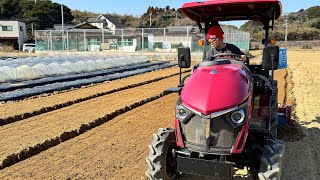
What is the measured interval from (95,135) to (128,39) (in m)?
25.1

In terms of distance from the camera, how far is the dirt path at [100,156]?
4.53m

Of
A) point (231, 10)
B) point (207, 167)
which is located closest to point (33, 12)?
point (231, 10)

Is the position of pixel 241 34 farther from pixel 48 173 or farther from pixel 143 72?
pixel 48 173

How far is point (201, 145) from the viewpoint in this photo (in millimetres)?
3344

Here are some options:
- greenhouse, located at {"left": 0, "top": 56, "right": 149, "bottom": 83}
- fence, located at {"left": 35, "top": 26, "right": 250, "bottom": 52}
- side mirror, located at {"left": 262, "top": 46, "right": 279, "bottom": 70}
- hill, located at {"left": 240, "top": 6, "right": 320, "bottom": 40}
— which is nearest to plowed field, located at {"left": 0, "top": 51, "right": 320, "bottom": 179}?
side mirror, located at {"left": 262, "top": 46, "right": 279, "bottom": 70}

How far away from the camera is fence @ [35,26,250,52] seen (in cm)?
2795

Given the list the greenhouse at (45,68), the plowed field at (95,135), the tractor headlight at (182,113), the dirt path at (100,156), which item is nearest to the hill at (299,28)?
the greenhouse at (45,68)

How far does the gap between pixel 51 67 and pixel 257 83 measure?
1314cm

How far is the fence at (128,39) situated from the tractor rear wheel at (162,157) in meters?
23.2

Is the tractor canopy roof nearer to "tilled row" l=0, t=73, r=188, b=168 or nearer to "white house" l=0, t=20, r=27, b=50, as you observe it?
"tilled row" l=0, t=73, r=188, b=168

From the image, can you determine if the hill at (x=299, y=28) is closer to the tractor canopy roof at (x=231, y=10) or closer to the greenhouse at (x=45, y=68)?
the greenhouse at (x=45, y=68)

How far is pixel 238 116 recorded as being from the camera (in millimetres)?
3236

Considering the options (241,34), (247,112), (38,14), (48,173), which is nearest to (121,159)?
(48,173)

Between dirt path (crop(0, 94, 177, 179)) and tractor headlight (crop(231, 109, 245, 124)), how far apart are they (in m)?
1.75
